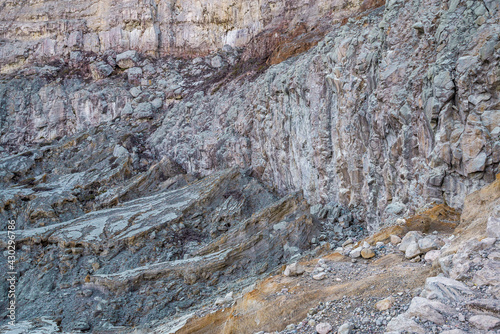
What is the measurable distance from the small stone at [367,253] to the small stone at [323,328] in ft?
7.14

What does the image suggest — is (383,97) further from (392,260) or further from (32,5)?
(32,5)

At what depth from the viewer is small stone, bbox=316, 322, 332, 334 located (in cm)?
517

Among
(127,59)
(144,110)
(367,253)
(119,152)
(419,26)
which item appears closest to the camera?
(367,253)

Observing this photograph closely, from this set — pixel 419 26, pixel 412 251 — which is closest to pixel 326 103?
pixel 419 26

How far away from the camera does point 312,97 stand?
1759cm

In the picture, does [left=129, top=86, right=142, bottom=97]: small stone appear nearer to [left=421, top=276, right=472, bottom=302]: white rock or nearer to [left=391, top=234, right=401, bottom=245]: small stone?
[left=391, top=234, right=401, bottom=245]: small stone

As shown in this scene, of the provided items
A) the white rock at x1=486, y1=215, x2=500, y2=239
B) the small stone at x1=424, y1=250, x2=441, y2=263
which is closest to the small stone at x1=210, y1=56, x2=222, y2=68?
the small stone at x1=424, y1=250, x2=441, y2=263

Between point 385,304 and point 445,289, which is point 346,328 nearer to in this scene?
point 385,304

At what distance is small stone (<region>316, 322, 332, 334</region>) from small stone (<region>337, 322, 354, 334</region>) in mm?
337

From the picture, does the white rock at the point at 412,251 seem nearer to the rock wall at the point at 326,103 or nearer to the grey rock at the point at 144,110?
the rock wall at the point at 326,103

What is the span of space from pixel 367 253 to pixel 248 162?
1701 cm

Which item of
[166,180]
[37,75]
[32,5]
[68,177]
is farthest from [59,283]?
[32,5]

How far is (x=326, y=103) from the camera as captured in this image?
16641mm

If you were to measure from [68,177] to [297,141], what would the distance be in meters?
18.5
